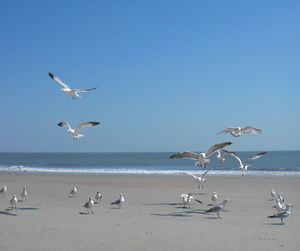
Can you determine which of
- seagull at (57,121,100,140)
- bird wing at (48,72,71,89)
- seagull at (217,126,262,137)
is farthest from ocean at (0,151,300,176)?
bird wing at (48,72,71,89)

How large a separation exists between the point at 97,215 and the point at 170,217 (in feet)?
7.22

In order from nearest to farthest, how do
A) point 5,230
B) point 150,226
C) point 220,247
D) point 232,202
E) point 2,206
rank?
point 220,247 → point 5,230 → point 150,226 → point 2,206 → point 232,202

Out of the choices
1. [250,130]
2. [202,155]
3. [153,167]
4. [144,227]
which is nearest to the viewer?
[144,227]

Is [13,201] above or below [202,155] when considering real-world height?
below

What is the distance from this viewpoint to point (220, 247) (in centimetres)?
794

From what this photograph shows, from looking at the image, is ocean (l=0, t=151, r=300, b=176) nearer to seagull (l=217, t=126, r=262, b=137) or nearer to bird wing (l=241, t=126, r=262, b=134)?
seagull (l=217, t=126, r=262, b=137)

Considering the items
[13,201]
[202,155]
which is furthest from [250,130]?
[13,201]

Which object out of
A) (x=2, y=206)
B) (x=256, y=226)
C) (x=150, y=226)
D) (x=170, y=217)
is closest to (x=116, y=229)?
(x=150, y=226)

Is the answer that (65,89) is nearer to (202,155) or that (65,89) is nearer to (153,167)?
(202,155)

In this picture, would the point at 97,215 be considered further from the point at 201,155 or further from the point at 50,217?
the point at 201,155

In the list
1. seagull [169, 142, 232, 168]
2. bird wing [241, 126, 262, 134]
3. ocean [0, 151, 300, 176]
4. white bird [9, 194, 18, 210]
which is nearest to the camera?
seagull [169, 142, 232, 168]

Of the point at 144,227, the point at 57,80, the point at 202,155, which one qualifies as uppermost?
the point at 57,80

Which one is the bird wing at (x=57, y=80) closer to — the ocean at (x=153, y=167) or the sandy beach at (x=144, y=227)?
the sandy beach at (x=144, y=227)

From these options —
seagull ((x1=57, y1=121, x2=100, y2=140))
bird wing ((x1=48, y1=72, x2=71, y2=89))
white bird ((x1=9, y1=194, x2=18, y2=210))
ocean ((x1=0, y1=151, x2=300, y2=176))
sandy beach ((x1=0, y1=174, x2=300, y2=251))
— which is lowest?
sandy beach ((x1=0, y1=174, x2=300, y2=251))
